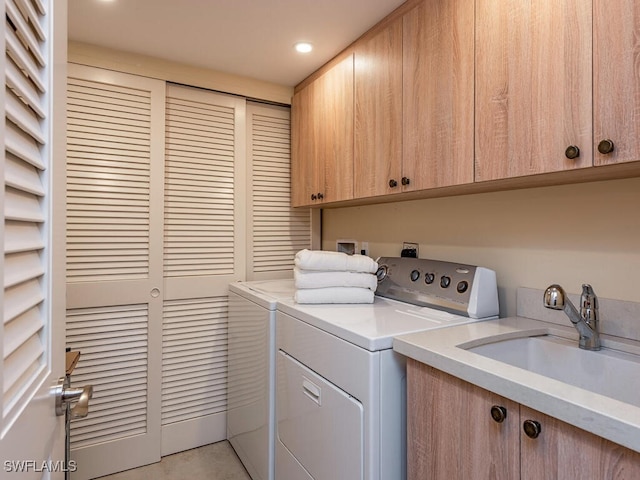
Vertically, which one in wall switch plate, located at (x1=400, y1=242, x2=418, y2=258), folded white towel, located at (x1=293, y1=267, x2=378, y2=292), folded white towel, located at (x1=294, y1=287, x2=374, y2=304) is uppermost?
wall switch plate, located at (x1=400, y1=242, x2=418, y2=258)

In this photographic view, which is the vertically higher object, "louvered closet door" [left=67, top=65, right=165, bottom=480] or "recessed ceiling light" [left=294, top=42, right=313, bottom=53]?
"recessed ceiling light" [left=294, top=42, right=313, bottom=53]

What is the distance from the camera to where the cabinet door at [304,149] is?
226 centimetres

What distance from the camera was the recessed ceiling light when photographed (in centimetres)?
195

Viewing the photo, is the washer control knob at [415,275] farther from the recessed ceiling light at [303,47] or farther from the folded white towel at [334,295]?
the recessed ceiling light at [303,47]

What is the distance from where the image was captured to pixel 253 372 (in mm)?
1916

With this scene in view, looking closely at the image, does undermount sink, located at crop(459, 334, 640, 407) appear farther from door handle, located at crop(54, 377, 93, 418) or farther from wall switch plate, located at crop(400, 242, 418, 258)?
door handle, located at crop(54, 377, 93, 418)

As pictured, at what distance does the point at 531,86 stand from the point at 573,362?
835mm

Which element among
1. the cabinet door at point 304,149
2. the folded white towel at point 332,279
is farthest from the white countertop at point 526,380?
the cabinet door at point 304,149

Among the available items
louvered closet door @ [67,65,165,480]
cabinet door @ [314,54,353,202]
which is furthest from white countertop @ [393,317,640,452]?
louvered closet door @ [67,65,165,480]

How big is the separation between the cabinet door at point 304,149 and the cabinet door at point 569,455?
164 cm

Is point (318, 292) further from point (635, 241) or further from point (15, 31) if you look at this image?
point (15, 31)

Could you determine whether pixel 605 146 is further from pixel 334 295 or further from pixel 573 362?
pixel 334 295

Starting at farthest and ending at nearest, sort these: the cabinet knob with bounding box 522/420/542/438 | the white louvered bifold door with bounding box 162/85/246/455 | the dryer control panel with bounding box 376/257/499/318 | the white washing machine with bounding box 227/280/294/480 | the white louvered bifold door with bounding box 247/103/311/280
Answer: the white louvered bifold door with bounding box 247/103/311/280 < the white louvered bifold door with bounding box 162/85/246/455 < the white washing machine with bounding box 227/280/294/480 < the dryer control panel with bounding box 376/257/499/318 < the cabinet knob with bounding box 522/420/542/438

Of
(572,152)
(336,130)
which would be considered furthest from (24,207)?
(336,130)
